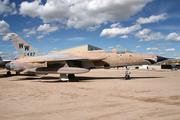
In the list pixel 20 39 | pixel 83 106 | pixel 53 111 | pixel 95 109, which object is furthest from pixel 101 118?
pixel 20 39

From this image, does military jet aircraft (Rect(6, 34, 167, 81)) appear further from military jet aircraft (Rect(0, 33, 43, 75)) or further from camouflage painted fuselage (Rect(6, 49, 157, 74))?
military jet aircraft (Rect(0, 33, 43, 75))

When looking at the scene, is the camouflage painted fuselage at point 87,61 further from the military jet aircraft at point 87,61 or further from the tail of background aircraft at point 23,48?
the tail of background aircraft at point 23,48

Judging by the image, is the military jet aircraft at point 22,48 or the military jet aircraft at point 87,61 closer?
the military jet aircraft at point 87,61

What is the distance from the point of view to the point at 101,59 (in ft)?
45.0

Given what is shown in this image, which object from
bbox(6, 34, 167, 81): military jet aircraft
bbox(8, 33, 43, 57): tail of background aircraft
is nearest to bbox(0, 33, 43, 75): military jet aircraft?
bbox(8, 33, 43, 57): tail of background aircraft

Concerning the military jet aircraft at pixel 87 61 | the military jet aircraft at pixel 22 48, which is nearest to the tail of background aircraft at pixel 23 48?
the military jet aircraft at pixel 22 48

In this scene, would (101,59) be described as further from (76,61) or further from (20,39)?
(20,39)

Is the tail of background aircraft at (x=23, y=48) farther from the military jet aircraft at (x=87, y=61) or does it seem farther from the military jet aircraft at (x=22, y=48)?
the military jet aircraft at (x=87, y=61)

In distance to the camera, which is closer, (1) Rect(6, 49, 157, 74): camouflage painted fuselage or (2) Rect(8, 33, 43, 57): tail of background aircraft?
(1) Rect(6, 49, 157, 74): camouflage painted fuselage

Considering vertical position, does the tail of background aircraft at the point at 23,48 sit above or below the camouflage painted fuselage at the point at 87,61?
above

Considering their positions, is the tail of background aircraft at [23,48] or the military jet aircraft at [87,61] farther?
the tail of background aircraft at [23,48]

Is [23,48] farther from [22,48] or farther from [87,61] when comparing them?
[87,61]

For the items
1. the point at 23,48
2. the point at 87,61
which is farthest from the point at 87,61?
the point at 23,48

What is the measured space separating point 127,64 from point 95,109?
9.87 meters
